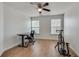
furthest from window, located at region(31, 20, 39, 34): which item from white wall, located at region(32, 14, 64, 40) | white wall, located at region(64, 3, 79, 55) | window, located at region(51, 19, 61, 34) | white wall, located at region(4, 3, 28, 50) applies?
white wall, located at region(64, 3, 79, 55)

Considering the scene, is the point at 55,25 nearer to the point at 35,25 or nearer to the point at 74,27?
the point at 35,25

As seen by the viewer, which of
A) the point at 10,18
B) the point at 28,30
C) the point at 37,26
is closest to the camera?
the point at 10,18

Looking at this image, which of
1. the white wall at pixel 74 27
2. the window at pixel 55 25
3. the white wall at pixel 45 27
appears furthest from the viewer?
the white wall at pixel 45 27

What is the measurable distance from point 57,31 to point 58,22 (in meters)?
0.58

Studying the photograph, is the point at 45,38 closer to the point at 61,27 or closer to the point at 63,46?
the point at 61,27

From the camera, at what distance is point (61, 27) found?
6199 mm

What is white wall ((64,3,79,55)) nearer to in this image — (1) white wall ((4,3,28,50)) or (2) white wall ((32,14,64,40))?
(2) white wall ((32,14,64,40))

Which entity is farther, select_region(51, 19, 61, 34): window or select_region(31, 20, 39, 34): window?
select_region(31, 20, 39, 34): window

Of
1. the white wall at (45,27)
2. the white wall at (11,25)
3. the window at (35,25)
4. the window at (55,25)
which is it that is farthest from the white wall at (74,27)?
the window at (35,25)

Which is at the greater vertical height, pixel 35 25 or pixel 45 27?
pixel 35 25

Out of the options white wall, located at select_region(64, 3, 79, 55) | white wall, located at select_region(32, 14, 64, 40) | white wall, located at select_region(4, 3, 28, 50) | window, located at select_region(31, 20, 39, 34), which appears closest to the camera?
white wall, located at select_region(64, 3, 79, 55)

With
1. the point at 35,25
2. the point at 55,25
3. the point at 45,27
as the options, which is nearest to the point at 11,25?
the point at 35,25

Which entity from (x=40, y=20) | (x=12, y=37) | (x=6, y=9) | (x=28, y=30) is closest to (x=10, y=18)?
(x=6, y=9)

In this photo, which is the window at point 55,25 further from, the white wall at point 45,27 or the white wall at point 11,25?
the white wall at point 11,25
